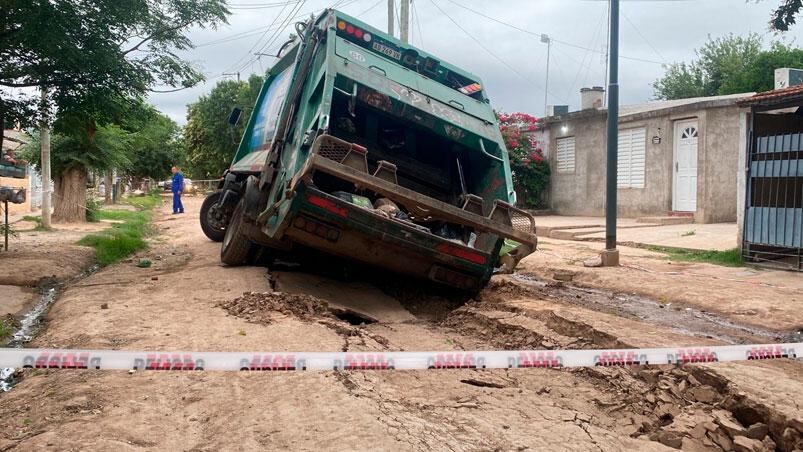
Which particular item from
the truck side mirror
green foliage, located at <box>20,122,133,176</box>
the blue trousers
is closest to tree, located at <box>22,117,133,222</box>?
green foliage, located at <box>20,122,133,176</box>

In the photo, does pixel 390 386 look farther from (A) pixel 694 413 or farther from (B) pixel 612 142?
(B) pixel 612 142

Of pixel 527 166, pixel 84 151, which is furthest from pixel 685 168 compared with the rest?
pixel 84 151

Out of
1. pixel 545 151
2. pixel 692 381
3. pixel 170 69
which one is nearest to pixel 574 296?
pixel 692 381

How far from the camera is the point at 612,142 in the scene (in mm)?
8945

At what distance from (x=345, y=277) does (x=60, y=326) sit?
278 cm

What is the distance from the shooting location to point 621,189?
1698 centimetres

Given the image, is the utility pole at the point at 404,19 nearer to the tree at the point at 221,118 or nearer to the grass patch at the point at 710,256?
the grass patch at the point at 710,256

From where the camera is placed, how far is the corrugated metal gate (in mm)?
8336

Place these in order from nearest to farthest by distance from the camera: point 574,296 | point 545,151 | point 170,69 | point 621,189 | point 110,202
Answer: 1. point 574,296
2. point 170,69
3. point 621,189
4. point 545,151
5. point 110,202

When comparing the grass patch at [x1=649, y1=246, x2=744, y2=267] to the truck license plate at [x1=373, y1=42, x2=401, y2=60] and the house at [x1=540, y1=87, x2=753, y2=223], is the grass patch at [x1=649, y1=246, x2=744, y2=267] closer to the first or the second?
the house at [x1=540, y1=87, x2=753, y2=223]

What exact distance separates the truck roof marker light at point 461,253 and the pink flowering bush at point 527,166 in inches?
543

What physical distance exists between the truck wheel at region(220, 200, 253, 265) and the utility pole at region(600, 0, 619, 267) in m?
4.98

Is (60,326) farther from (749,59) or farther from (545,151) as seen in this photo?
(749,59)

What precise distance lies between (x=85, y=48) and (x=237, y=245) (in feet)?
10.5
